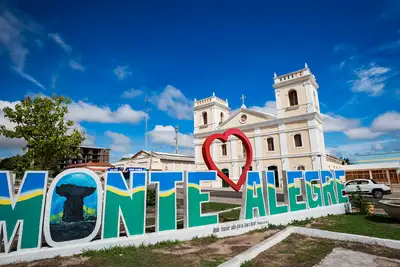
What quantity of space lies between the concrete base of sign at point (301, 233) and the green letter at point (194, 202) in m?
1.96

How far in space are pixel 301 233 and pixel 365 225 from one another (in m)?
2.80

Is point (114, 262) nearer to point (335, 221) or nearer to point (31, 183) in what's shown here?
point (31, 183)

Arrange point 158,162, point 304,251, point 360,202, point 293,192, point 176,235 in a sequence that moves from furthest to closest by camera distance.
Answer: point 158,162 < point 360,202 < point 293,192 < point 176,235 < point 304,251

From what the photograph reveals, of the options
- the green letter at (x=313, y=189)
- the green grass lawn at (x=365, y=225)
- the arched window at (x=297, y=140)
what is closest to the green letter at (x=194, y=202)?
the green grass lawn at (x=365, y=225)

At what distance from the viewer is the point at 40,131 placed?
1257 cm

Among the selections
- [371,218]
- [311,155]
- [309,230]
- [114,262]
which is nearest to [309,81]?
[311,155]

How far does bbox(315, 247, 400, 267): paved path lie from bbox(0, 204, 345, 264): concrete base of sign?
2.85 meters

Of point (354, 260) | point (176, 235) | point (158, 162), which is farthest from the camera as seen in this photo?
point (158, 162)

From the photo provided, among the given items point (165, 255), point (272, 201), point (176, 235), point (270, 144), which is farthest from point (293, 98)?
A: point (165, 255)

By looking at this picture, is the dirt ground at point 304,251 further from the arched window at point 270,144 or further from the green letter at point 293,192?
the arched window at point 270,144

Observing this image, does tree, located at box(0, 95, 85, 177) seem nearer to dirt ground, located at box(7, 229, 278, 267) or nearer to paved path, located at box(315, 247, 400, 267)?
dirt ground, located at box(7, 229, 278, 267)

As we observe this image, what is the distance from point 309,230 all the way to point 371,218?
4.26 metres

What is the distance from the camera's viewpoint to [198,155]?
115 ft

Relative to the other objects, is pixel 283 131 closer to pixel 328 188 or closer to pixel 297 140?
pixel 297 140
